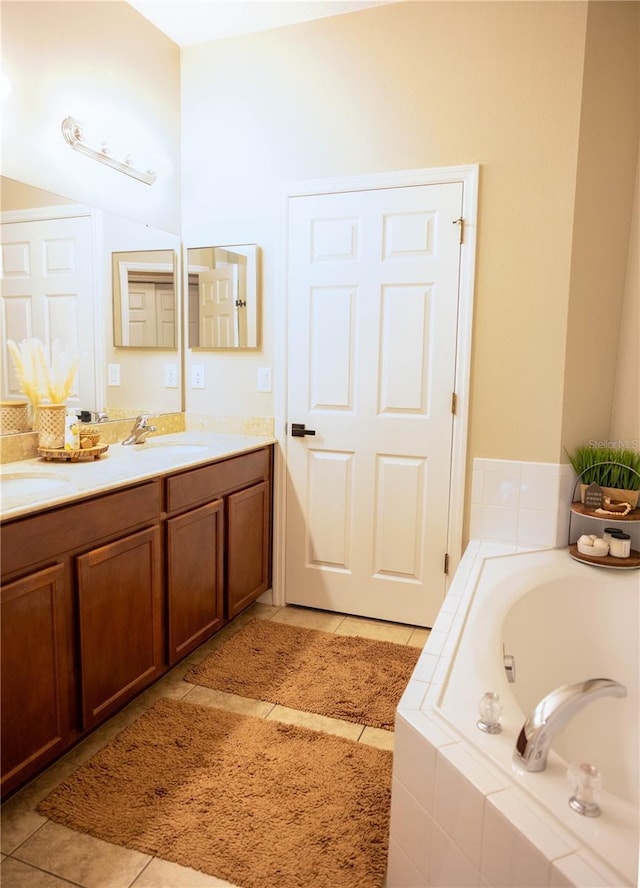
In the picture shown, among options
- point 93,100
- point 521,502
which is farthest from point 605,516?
point 93,100

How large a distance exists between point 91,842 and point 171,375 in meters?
Result: 2.07

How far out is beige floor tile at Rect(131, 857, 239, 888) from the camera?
1445 mm

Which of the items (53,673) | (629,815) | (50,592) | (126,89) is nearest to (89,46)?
(126,89)

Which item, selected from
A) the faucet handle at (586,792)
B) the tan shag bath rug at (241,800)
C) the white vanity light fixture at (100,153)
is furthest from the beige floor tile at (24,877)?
the white vanity light fixture at (100,153)

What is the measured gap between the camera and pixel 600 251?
245cm

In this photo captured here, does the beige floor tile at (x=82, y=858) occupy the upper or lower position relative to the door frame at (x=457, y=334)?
lower

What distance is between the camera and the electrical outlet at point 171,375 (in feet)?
9.98

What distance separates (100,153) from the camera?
2.48 meters

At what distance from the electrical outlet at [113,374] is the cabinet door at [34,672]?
1.18 meters

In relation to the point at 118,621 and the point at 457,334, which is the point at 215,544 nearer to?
the point at 118,621

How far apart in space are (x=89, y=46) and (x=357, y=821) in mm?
2976

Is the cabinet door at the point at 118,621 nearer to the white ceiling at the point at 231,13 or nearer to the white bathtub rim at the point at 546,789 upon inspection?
the white bathtub rim at the point at 546,789

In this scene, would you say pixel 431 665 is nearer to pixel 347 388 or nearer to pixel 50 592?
pixel 50 592

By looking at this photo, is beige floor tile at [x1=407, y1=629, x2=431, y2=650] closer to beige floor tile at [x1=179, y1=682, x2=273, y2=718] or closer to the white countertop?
beige floor tile at [x1=179, y1=682, x2=273, y2=718]
